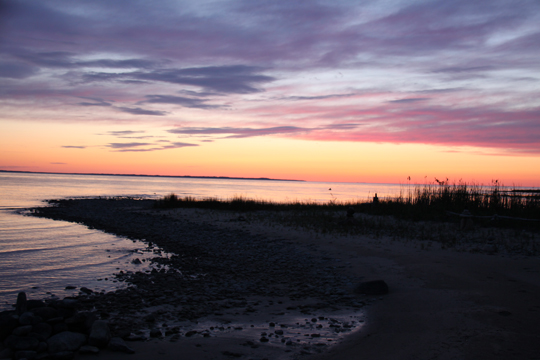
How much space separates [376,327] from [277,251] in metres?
6.90

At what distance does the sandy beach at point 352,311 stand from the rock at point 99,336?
12 centimetres

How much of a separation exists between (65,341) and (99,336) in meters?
0.43

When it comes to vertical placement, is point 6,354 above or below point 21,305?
below

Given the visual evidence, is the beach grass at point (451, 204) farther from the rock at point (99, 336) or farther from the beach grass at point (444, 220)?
the rock at point (99, 336)

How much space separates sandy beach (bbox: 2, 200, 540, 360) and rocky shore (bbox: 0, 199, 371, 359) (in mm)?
37

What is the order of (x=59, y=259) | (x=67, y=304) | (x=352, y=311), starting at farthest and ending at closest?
(x=59, y=259) → (x=352, y=311) → (x=67, y=304)

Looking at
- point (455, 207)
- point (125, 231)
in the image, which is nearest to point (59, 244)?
point (125, 231)

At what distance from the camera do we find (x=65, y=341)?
465 centimetres

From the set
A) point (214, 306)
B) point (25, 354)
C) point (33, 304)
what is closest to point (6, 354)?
point (25, 354)

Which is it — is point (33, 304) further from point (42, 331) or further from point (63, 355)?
point (63, 355)

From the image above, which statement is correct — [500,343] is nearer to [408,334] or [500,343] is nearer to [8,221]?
[408,334]

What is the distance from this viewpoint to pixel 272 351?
188 inches

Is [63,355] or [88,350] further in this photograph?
[88,350]

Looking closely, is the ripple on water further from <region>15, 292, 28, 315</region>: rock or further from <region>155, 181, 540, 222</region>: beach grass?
<region>155, 181, 540, 222</region>: beach grass
